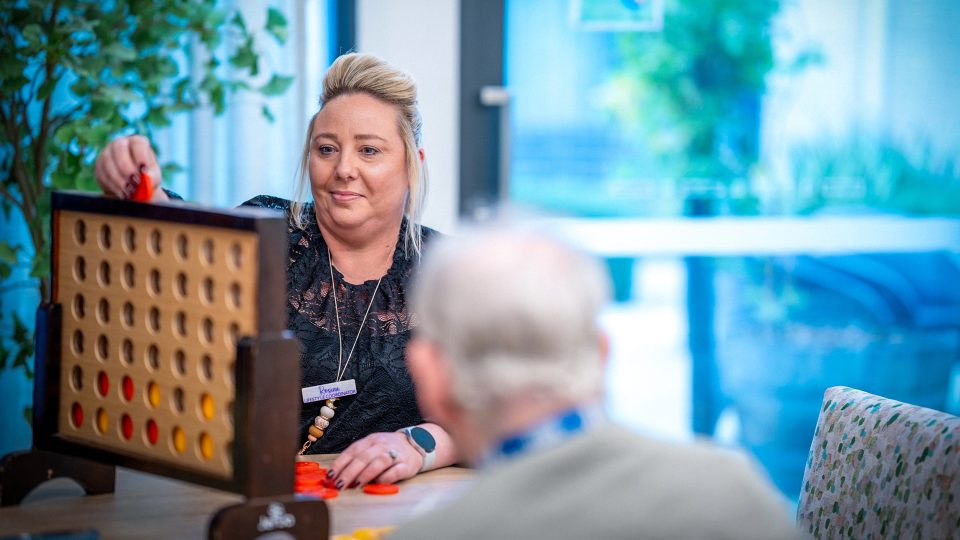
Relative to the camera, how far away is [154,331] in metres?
1.48

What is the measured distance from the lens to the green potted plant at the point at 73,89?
2648 millimetres

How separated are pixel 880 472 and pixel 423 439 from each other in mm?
745

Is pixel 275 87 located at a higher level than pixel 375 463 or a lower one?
higher

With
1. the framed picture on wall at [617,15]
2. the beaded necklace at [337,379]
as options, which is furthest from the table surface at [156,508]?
the framed picture on wall at [617,15]

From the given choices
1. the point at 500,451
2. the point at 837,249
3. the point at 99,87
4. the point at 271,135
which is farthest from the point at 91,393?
the point at 837,249

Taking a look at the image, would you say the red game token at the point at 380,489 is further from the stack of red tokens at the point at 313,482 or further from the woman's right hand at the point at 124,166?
the woman's right hand at the point at 124,166

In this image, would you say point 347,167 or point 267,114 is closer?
point 347,167

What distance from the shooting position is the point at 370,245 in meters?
2.30

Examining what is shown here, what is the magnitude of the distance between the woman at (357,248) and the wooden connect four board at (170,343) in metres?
0.58

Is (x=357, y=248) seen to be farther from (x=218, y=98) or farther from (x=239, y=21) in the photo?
(x=239, y=21)

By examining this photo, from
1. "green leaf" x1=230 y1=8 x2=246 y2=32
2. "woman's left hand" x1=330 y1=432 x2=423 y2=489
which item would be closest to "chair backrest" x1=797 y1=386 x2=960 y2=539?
"woman's left hand" x1=330 y1=432 x2=423 y2=489

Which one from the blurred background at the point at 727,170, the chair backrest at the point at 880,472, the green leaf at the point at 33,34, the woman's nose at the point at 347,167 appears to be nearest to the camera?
the chair backrest at the point at 880,472

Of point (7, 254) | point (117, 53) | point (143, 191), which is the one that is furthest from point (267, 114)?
point (143, 191)

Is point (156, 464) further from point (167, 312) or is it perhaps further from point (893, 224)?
point (893, 224)
